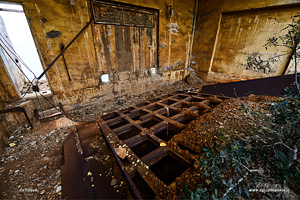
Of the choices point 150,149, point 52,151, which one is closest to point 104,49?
point 52,151

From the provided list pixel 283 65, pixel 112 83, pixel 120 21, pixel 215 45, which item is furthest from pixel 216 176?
pixel 215 45

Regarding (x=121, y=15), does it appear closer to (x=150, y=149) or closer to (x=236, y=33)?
(x=150, y=149)

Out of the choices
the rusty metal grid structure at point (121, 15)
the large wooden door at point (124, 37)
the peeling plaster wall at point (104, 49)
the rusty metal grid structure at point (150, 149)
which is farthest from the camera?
the large wooden door at point (124, 37)

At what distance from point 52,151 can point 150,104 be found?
2.55m

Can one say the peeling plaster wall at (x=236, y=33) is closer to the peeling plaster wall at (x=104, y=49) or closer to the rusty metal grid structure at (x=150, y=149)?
the peeling plaster wall at (x=104, y=49)

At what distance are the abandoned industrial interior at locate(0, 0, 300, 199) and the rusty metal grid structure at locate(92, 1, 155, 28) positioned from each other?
0.03 metres

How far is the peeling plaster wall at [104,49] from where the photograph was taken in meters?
3.10

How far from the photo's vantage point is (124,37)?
4285 millimetres

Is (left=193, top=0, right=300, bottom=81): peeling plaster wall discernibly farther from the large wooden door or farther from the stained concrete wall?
the stained concrete wall

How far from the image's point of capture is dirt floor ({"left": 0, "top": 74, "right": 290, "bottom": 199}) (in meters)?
1.62

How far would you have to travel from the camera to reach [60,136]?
2779 mm

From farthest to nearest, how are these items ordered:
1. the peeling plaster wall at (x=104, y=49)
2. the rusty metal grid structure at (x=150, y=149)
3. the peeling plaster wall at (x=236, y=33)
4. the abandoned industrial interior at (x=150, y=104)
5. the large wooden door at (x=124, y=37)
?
the peeling plaster wall at (x=236, y=33), the large wooden door at (x=124, y=37), the peeling plaster wall at (x=104, y=49), the rusty metal grid structure at (x=150, y=149), the abandoned industrial interior at (x=150, y=104)

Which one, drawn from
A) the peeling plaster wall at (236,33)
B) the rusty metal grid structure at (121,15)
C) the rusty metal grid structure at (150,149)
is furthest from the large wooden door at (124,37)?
the peeling plaster wall at (236,33)

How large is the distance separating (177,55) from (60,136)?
19.2ft
